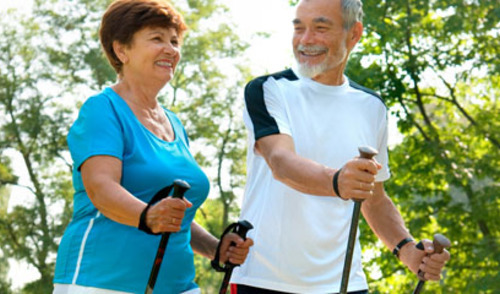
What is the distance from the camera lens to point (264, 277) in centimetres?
289

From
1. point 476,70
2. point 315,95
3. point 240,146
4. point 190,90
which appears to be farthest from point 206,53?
point 315,95

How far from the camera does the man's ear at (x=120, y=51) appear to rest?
9.23 ft

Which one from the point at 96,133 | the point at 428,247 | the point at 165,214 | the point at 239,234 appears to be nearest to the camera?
the point at 165,214

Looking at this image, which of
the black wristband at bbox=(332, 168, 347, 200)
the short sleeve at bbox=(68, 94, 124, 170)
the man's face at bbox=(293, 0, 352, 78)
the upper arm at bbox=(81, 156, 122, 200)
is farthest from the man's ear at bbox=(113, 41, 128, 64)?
the black wristband at bbox=(332, 168, 347, 200)

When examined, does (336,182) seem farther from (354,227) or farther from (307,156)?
(307,156)

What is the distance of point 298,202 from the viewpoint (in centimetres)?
293

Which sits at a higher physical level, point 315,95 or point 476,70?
point 476,70

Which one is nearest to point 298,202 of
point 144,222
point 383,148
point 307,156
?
point 307,156

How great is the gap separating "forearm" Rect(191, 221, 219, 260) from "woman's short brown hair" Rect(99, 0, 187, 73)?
689 millimetres

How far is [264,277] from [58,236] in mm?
17645

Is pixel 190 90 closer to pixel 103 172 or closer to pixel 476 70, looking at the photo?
pixel 476 70

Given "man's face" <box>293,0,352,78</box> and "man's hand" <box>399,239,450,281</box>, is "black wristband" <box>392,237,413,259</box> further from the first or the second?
"man's face" <box>293,0,352,78</box>

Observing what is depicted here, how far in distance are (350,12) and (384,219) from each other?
0.79 meters

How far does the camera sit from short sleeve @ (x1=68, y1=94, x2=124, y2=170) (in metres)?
2.54
